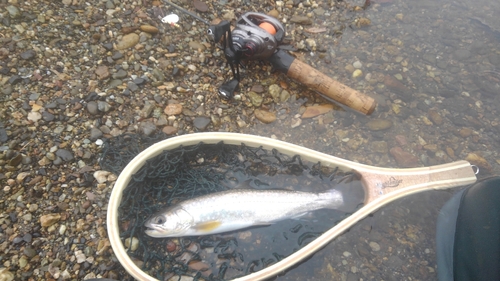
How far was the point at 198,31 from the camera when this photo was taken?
151 inches

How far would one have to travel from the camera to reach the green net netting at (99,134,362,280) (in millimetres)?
2568

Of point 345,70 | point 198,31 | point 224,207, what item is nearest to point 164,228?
point 224,207

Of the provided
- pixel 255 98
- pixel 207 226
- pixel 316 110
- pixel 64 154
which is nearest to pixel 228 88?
pixel 255 98

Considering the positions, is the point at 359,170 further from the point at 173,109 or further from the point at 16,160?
the point at 16,160

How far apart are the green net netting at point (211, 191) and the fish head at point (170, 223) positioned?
0.13m

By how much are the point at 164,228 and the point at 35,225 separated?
44.9 inches

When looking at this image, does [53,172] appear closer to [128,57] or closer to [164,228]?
[164,228]

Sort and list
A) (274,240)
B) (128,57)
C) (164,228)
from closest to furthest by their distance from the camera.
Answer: (164,228) → (274,240) → (128,57)

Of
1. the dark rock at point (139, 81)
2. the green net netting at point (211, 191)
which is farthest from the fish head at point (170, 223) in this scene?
the dark rock at point (139, 81)

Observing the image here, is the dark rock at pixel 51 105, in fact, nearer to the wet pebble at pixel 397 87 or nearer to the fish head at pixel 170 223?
the fish head at pixel 170 223

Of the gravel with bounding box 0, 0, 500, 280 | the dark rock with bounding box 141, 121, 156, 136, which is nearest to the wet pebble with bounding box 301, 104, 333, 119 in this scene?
the gravel with bounding box 0, 0, 500, 280

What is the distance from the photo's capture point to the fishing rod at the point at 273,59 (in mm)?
3100

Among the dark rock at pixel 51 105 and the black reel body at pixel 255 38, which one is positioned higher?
the black reel body at pixel 255 38

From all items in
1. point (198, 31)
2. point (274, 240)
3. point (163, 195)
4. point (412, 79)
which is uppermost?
point (198, 31)
